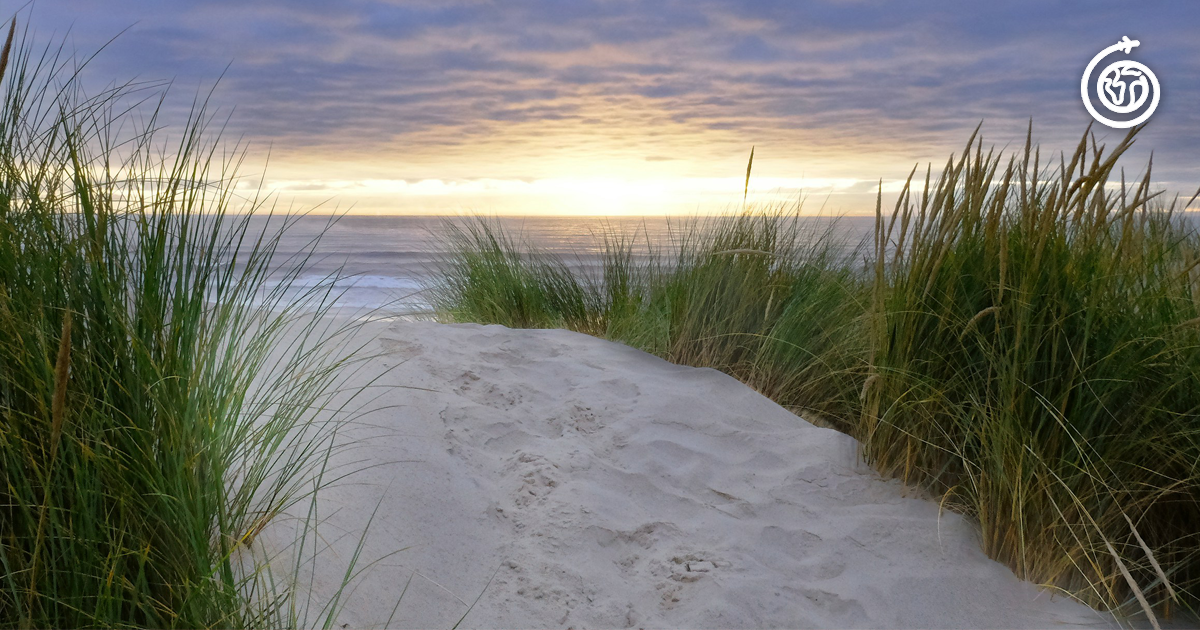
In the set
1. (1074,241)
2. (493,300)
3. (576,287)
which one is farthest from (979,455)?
(493,300)

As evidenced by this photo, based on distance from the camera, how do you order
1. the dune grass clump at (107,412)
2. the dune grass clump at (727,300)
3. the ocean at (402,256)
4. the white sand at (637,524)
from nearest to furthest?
the dune grass clump at (107,412), the white sand at (637,524), the dune grass clump at (727,300), the ocean at (402,256)

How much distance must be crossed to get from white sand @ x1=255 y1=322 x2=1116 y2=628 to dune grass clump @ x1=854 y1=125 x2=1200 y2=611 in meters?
0.21

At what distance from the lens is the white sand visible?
1.98 meters

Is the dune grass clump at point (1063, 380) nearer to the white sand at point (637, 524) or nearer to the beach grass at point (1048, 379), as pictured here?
the beach grass at point (1048, 379)

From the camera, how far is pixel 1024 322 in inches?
83.1

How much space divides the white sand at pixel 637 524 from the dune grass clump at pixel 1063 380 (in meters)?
0.21

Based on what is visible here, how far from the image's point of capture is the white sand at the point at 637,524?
6.50 ft

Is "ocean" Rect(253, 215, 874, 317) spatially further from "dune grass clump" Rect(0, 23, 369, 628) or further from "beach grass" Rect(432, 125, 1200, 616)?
"beach grass" Rect(432, 125, 1200, 616)

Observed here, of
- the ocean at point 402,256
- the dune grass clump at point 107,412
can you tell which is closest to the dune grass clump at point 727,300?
the ocean at point 402,256

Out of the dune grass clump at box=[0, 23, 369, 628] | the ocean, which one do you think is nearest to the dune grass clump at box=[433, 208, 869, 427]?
the ocean

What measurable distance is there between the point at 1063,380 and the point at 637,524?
1320 mm

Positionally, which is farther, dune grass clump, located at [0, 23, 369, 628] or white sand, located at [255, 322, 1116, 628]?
white sand, located at [255, 322, 1116, 628]

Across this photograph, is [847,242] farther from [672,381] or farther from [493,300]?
[493,300]

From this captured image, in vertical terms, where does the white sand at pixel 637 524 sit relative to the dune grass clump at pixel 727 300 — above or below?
below
